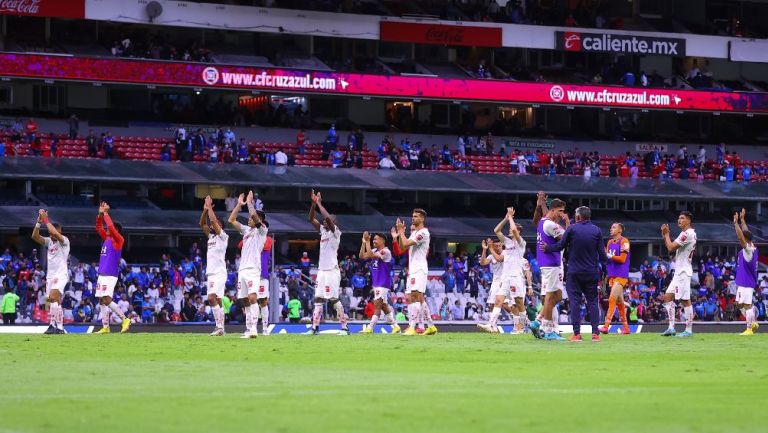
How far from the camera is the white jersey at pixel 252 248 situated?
2792 centimetres

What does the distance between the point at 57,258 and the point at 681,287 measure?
1354 centimetres

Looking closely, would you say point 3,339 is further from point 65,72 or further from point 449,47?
point 449,47

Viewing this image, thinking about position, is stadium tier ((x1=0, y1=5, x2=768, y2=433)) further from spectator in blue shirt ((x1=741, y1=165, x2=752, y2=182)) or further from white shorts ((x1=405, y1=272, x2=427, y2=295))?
spectator in blue shirt ((x1=741, y1=165, x2=752, y2=182))

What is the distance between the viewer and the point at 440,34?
72.3 metres

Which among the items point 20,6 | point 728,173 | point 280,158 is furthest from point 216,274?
point 728,173

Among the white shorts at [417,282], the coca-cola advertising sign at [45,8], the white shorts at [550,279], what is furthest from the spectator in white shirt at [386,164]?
the white shorts at [550,279]

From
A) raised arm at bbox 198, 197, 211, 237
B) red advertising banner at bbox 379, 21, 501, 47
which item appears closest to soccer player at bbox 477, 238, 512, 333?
raised arm at bbox 198, 197, 211, 237

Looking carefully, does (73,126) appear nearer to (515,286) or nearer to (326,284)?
(326,284)

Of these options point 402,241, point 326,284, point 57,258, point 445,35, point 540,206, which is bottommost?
point 326,284

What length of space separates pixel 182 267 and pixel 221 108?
2155cm

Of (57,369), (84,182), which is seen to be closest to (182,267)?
(84,182)

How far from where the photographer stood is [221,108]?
67812mm

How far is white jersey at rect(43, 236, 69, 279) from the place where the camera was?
3048cm

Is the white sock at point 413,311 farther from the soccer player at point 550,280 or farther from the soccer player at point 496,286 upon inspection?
the soccer player at point 550,280
